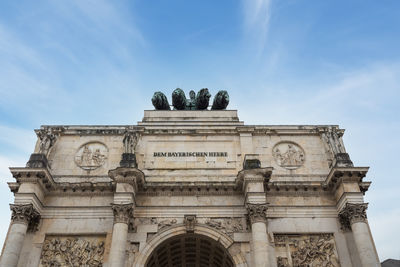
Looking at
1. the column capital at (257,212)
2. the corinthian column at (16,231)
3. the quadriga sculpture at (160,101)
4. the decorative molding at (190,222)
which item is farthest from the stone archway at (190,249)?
the quadriga sculpture at (160,101)

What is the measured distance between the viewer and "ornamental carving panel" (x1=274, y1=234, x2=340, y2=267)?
53.7 feet

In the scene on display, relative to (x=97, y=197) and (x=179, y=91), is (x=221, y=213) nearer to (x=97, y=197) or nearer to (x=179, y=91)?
(x=97, y=197)

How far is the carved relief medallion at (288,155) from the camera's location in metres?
19.3

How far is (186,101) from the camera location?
81.6 feet

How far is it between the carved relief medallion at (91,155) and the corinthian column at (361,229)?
40.0ft

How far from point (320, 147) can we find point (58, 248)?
14.0m

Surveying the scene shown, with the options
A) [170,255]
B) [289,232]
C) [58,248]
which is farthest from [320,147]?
[58,248]

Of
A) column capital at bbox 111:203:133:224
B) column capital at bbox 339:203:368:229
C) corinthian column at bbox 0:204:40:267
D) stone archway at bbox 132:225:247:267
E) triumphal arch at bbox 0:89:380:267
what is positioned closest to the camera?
corinthian column at bbox 0:204:40:267

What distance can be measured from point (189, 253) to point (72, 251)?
5828 mm

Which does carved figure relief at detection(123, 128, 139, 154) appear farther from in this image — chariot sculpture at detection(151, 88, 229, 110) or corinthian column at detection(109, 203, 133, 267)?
chariot sculpture at detection(151, 88, 229, 110)

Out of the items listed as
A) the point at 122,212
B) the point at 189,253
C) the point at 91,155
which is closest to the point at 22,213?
the point at 122,212

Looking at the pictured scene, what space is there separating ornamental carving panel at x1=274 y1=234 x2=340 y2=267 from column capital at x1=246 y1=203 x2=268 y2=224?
5.20 feet

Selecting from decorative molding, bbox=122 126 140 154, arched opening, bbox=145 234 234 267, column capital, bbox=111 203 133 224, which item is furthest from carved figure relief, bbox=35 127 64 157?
arched opening, bbox=145 234 234 267

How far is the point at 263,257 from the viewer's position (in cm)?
1492
